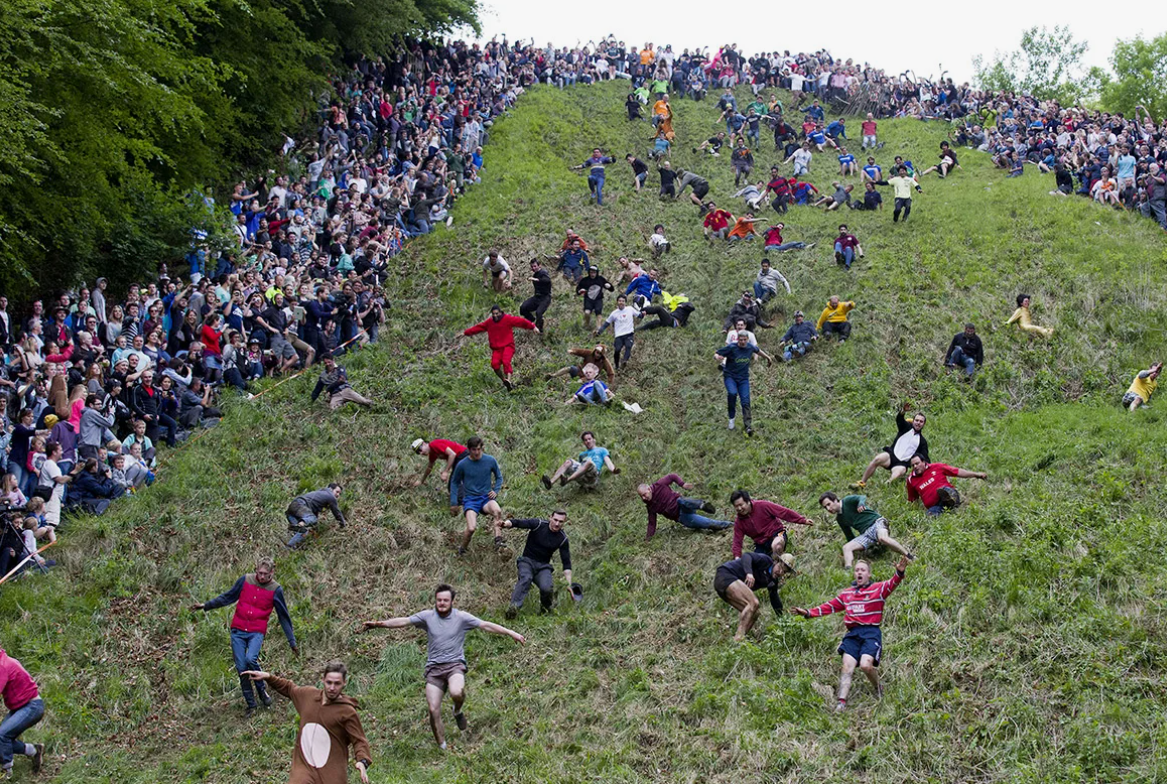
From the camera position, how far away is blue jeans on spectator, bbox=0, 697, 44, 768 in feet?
35.5

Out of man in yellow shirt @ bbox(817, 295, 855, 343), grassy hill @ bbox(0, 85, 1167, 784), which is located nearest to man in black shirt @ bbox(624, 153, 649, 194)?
grassy hill @ bbox(0, 85, 1167, 784)

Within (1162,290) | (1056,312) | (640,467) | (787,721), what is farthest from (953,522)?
(1162,290)

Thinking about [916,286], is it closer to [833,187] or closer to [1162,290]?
[1162,290]

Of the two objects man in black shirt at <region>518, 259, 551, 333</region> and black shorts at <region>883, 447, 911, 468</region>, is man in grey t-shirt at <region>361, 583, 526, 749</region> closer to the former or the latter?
black shorts at <region>883, 447, 911, 468</region>

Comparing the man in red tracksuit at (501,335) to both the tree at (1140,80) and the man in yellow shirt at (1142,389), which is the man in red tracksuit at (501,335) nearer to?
the man in yellow shirt at (1142,389)

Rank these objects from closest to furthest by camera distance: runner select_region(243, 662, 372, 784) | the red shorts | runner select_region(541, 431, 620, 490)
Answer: runner select_region(243, 662, 372, 784) < runner select_region(541, 431, 620, 490) < the red shorts

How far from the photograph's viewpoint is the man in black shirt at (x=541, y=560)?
14.2m

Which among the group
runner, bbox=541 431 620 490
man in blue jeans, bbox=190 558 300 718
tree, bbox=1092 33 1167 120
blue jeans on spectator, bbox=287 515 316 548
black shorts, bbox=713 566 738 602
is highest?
tree, bbox=1092 33 1167 120

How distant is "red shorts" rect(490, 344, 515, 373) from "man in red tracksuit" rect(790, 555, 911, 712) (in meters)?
11.0

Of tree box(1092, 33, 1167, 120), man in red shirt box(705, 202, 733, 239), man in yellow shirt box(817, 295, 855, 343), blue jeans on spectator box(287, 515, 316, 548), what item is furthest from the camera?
tree box(1092, 33, 1167, 120)

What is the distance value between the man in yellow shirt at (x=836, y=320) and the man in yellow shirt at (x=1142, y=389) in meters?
5.98

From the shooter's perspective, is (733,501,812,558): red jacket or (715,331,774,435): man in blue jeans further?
(715,331,774,435): man in blue jeans

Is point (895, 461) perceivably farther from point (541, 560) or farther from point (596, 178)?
point (596, 178)

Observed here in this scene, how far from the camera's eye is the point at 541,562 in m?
14.4
